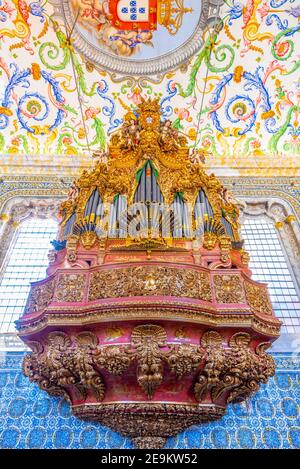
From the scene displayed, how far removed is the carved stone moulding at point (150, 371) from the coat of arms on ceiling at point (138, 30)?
21.9ft

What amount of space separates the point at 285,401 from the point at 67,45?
851cm

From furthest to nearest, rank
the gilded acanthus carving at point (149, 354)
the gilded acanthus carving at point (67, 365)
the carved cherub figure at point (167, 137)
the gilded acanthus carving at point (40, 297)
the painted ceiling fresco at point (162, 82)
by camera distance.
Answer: the painted ceiling fresco at point (162, 82)
the carved cherub figure at point (167, 137)
the gilded acanthus carving at point (40, 297)
the gilded acanthus carving at point (67, 365)
the gilded acanthus carving at point (149, 354)

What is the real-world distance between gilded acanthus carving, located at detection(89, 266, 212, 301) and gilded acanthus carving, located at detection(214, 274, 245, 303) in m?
0.13

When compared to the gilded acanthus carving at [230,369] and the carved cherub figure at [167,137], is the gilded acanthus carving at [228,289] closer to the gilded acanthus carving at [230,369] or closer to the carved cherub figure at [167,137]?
the gilded acanthus carving at [230,369]

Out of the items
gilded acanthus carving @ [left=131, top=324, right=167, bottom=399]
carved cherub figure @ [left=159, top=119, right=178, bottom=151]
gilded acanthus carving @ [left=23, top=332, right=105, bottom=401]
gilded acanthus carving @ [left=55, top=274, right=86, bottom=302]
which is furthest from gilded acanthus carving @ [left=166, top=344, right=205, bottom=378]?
carved cherub figure @ [left=159, top=119, right=178, bottom=151]

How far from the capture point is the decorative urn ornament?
12.6 feet

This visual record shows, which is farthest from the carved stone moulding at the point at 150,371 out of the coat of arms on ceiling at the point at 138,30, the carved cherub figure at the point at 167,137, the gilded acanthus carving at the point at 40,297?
the coat of arms on ceiling at the point at 138,30

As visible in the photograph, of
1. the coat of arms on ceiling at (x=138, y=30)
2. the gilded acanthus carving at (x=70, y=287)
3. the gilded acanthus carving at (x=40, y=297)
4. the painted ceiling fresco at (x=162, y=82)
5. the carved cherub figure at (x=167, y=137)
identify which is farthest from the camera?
the painted ceiling fresco at (x=162, y=82)

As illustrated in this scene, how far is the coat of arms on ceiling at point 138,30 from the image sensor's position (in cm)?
715

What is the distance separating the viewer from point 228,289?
169 inches

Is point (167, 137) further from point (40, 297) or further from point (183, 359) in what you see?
point (183, 359)

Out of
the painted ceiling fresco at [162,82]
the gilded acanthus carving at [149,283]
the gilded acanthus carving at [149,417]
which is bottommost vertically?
the gilded acanthus carving at [149,417]

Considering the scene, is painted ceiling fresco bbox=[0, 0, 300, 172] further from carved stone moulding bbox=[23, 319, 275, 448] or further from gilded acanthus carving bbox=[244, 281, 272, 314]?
carved stone moulding bbox=[23, 319, 275, 448]

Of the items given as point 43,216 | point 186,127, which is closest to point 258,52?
point 186,127
